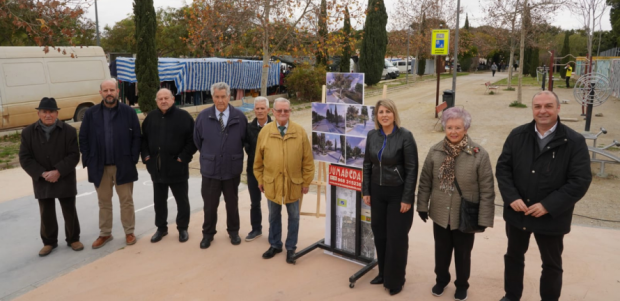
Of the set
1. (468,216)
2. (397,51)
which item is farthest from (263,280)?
(397,51)

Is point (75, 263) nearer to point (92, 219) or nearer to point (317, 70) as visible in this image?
point (92, 219)

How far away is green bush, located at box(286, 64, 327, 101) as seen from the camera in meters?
21.2

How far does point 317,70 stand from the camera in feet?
72.0

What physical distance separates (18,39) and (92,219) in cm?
1954

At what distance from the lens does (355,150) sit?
4438 mm

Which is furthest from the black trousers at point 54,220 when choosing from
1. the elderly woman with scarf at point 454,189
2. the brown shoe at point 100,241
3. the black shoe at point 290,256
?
the elderly woman with scarf at point 454,189

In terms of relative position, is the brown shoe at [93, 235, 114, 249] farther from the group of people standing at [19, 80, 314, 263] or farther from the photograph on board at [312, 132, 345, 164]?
the photograph on board at [312, 132, 345, 164]

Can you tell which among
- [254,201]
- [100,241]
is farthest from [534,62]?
[100,241]

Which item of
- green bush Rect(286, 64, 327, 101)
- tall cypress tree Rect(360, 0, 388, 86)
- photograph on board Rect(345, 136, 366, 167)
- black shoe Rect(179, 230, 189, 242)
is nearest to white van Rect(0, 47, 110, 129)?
black shoe Rect(179, 230, 189, 242)

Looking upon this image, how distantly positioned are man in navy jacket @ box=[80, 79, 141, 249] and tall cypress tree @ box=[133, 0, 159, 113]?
11.5 m

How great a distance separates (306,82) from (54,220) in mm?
17173

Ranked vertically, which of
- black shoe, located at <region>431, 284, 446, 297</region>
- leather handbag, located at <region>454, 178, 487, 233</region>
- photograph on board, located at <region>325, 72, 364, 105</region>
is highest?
photograph on board, located at <region>325, 72, 364, 105</region>

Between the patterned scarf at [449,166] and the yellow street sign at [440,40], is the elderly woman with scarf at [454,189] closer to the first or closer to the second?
the patterned scarf at [449,166]

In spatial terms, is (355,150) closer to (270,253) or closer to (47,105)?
(270,253)
